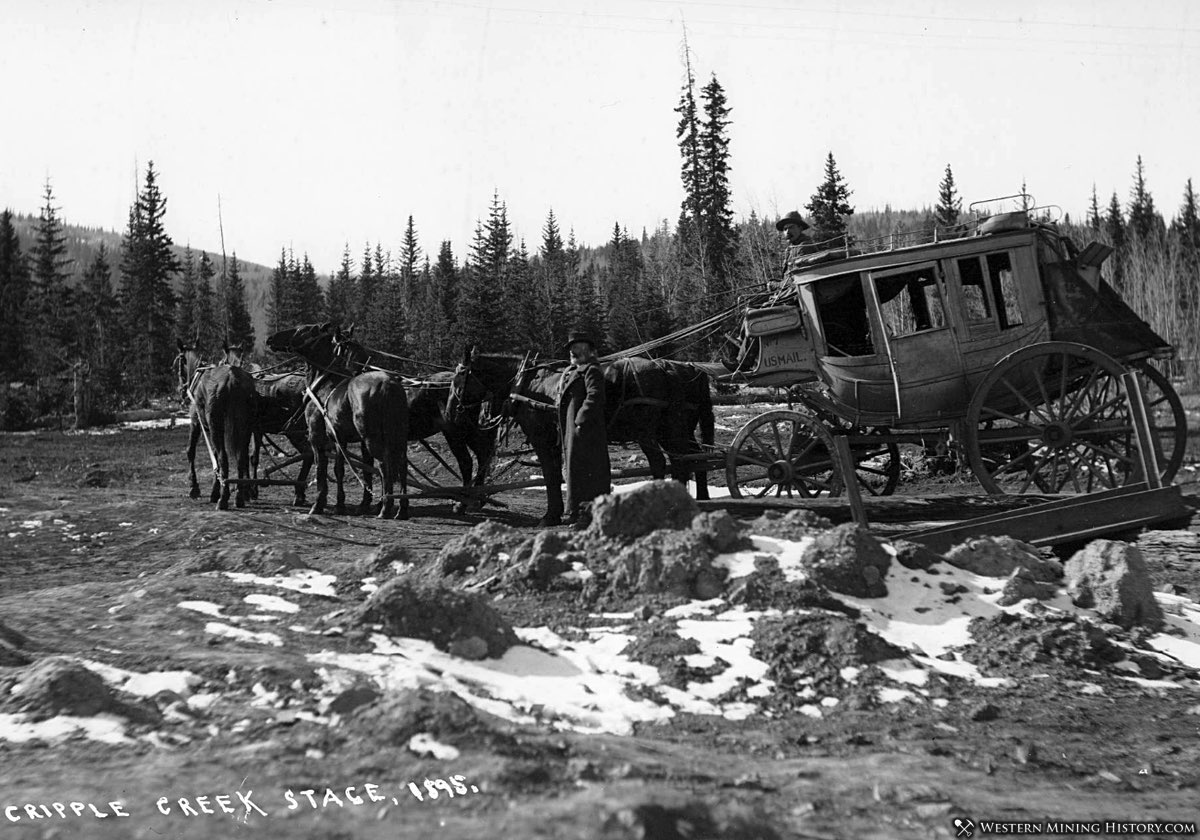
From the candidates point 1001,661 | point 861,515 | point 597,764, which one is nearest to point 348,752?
point 597,764

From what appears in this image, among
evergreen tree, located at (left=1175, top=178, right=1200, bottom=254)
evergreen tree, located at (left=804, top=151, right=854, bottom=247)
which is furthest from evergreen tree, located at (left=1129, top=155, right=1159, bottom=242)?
evergreen tree, located at (left=804, top=151, right=854, bottom=247)

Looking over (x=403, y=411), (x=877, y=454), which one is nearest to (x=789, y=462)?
(x=877, y=454)

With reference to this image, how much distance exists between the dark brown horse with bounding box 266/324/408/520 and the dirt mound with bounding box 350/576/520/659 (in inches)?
281

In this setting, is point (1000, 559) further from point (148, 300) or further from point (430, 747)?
point (148, 300)

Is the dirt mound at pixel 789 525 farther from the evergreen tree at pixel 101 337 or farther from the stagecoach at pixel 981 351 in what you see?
the evergreen tree at pixel 101 337

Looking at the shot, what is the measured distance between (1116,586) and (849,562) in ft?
6.16

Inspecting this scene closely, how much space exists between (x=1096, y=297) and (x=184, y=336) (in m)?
61.9

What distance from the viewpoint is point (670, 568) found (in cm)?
688

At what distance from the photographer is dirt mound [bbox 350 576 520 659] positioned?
19.0 feet

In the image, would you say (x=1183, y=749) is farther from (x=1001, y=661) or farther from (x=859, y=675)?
(x=859, y=675)

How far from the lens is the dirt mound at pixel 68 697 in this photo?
4453mm

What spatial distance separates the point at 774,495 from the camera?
10797 mm

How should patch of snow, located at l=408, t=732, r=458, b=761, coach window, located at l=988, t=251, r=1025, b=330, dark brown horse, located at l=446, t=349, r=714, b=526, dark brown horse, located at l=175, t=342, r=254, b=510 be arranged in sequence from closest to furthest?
patch of snow, located at l=408, t=732, r=458, b=761
coach window, located at l=988, t=251, r=1025, b=330
dark brown horse, located at l=446, t=349, r=714, b=526
dark brown horse, located at l=175, t=342, r=254, b=510

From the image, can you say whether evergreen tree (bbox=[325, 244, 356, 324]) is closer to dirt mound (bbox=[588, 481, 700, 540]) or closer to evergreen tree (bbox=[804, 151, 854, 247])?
evergreen tree (bbox=[804, 151, 854, 247])
